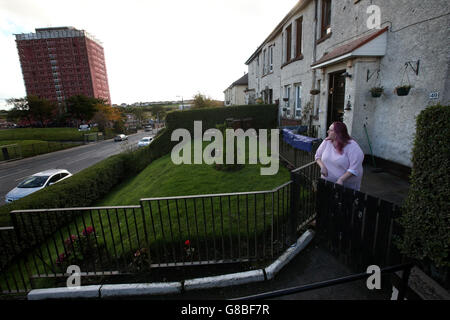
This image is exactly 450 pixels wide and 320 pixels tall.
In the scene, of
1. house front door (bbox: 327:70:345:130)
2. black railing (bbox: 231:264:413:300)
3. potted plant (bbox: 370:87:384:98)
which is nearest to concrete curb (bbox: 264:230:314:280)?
black railing (bbox: 231:264:413:300)

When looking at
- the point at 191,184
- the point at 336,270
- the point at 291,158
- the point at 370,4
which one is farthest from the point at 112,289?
the point at 370,4

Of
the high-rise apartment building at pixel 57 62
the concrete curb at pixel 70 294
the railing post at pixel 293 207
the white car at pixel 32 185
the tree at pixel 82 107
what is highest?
the high-rise apartment building at pixel 57 62

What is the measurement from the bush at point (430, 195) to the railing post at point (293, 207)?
58.1 inches

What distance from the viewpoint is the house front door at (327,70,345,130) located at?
7.89 meters

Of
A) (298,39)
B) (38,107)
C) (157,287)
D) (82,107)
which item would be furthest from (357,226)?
(38,107)

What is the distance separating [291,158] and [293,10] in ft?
30.3

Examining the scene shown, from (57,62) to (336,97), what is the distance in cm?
13389

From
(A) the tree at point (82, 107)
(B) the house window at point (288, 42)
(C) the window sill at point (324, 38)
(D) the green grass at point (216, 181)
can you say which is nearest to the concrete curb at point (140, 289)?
(D) the green grass at point (216, 181)

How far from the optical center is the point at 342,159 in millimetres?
3408

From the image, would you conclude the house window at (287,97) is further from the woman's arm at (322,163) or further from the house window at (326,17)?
the woman's arm at (322,163)

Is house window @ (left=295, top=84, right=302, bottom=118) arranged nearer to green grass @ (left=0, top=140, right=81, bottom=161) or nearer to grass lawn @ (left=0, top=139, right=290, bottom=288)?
grass lawn @ (left=0, top=139, right=290, bottom=288)

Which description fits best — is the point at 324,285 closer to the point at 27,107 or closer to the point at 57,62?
the point at 27,107

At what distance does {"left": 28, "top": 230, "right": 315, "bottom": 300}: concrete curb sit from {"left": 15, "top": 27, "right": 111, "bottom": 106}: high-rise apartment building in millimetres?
120330

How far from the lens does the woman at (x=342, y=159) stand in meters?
3.29
